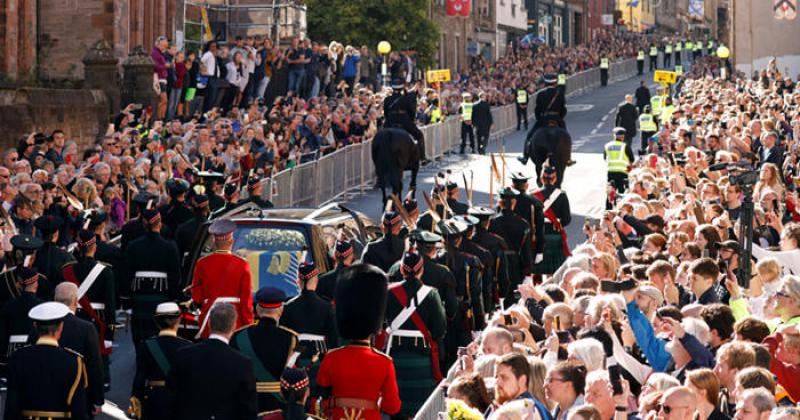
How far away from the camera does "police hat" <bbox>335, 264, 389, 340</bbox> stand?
33.6ft

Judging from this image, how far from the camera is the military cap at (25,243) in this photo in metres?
14.0

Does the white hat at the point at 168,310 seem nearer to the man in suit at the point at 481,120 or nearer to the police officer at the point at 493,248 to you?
the police officer at the point at 493,248

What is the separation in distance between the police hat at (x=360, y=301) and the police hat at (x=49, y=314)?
1.72m

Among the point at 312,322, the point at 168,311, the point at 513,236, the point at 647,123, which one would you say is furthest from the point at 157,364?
the point at 647,123

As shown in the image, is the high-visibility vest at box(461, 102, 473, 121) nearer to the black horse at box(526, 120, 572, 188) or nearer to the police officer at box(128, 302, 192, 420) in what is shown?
the black horse at box(526, 120, 572, 188)

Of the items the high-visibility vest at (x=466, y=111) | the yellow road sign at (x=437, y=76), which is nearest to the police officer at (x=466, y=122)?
the high-visibility vest at (x=466, y=111)

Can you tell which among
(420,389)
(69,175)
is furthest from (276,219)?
(69,175)

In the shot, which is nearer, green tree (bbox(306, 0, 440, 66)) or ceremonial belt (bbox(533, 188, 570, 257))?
ceremonial belt (bbox(533, 188, 570, 257))

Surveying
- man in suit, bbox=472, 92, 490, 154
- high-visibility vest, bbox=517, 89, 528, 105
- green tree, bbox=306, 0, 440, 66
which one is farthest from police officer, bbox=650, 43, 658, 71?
man in suit, bbox=472, 92, 490, 154

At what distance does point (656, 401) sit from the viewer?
27.7 ft

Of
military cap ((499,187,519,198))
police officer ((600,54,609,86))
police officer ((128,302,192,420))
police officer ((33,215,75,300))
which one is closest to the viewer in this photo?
police officer ((128,302,192,420))

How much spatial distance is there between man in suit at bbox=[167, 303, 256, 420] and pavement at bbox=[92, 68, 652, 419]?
14.2ft

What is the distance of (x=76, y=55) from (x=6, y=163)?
1566 centimetres

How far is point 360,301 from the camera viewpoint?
412 inches
